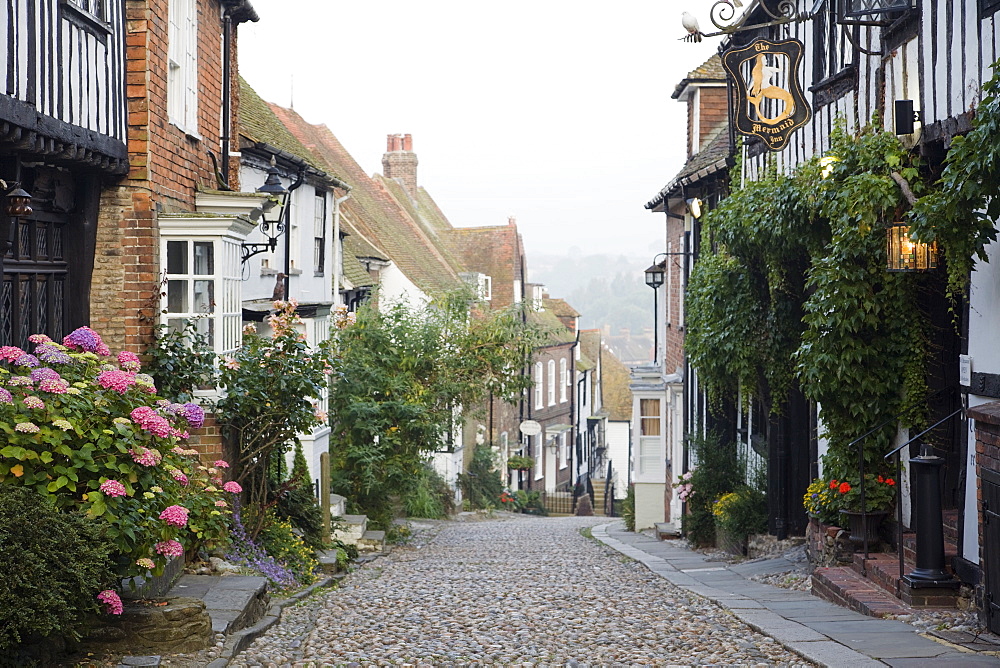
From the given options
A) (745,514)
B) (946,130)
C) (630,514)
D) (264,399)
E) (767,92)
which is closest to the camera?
(946,130)

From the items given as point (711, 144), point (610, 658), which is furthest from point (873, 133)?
point (711, 144)

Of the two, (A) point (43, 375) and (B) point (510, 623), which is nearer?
(A) point (43, 375)

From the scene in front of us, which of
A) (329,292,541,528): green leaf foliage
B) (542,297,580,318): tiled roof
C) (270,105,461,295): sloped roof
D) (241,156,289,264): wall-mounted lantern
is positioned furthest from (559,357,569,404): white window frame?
(241,156,289,264): wall-mounted lantern

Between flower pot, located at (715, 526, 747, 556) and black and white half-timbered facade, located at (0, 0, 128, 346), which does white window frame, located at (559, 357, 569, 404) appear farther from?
black and white half-timbered facade, located at (0, 0, 128, 346)

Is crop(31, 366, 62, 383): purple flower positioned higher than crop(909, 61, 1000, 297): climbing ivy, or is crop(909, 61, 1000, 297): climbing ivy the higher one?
crop(909, 61, 1000, 297): climbing ivy

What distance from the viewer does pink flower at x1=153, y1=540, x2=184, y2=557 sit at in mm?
6398

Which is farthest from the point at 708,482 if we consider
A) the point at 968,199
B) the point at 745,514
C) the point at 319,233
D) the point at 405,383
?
the point at 968,199

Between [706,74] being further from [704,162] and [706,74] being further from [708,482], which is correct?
[708,482]

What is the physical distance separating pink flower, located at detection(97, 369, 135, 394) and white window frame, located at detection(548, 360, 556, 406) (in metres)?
38.0

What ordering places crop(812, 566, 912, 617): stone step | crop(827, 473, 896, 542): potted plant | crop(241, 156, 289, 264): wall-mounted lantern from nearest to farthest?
crop(812, 566, 912, 617): stone step, crop(827, 473, 896, 542): potted plant, crop(241, 156, 289, 264): wall-mounted lantern

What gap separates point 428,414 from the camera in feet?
64.1

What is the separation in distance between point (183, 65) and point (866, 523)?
8155mm

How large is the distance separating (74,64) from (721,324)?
304 inches

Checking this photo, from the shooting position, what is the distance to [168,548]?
6.41 metres
